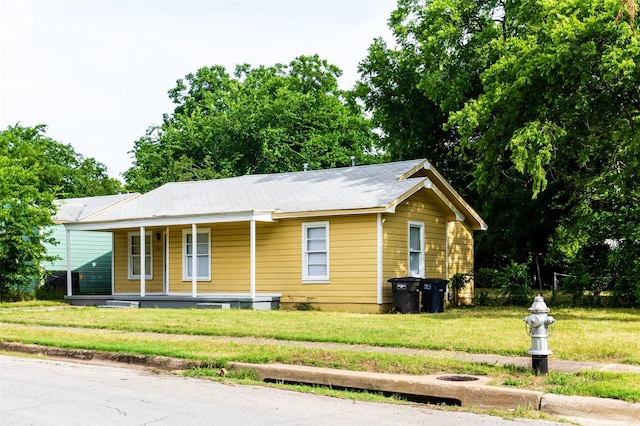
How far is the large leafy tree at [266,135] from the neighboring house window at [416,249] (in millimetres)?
25121

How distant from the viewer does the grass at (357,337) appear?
407 inches

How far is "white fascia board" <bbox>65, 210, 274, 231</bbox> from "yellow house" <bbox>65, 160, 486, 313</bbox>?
0.03 m

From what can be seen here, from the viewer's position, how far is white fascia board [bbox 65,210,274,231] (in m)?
23.4

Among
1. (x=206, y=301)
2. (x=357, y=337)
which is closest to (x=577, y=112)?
(x=357, y=337)

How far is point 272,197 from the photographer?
84.3 ft

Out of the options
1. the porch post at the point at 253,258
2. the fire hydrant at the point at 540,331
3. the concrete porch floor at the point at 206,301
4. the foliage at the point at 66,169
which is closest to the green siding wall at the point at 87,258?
the concrete porch floor at the point at 206,301

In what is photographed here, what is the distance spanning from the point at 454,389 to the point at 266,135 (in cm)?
4325

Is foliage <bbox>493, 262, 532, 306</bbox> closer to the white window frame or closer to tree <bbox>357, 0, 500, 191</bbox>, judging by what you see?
the white window frame

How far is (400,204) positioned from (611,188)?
6.72m

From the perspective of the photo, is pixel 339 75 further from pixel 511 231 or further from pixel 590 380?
pixel 590 380

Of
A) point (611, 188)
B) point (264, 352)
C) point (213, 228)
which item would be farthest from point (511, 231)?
point (264, 352)

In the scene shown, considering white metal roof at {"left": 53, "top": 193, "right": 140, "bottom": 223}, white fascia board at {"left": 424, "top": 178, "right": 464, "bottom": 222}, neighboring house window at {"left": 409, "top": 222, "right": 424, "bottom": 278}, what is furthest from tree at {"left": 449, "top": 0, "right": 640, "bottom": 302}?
white metal roof at {"left": 53, "top": 193, "right": 140, "bottom": 223}

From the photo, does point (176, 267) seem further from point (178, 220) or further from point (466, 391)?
point (466, 391)

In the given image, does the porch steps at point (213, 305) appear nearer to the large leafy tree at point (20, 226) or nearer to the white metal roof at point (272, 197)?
the white metal roof at point (272, 197)
